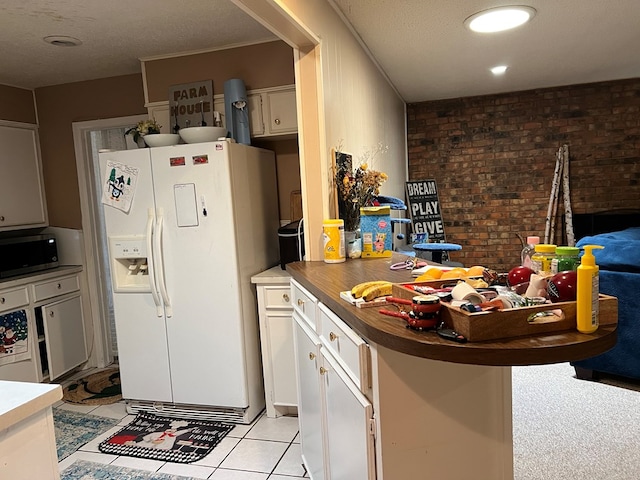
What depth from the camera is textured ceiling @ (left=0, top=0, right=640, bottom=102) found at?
2.61 metres

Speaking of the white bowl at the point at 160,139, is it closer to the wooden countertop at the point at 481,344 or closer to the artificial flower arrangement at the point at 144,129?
the artificial flower arrangement at the point at 144,129

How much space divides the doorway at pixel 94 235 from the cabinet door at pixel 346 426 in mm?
2942

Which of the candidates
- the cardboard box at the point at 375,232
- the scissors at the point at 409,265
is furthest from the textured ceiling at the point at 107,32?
the scissors at the point at 409,265

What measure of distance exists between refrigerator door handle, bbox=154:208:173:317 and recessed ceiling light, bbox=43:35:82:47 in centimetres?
119

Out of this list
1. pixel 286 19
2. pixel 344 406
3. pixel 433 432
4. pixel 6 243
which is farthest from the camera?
pixel 6 243

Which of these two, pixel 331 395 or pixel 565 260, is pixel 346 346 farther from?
pixel 565 260

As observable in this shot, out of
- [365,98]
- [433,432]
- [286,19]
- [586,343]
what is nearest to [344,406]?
[433,432]

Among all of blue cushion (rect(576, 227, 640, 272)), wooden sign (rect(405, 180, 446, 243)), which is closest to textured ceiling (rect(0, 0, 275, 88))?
blue cushion (rect(576, 227, 640, 272))

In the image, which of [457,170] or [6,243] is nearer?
[6,243]

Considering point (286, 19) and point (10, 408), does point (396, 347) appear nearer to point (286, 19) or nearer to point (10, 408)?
point (10, 408)

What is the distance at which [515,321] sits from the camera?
3.24 feet

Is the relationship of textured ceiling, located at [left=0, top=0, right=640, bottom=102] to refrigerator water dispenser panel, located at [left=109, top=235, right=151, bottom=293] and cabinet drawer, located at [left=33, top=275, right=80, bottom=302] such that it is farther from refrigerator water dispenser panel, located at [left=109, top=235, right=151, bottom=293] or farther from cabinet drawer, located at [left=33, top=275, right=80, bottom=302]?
cabinet drawer, located at [left=33, top=275, right=80, bottom=302]

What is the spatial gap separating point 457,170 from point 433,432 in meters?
4.85

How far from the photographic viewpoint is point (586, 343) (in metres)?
0.94
